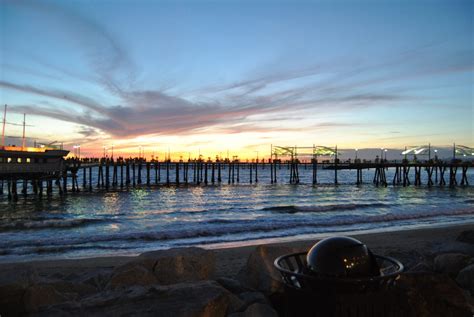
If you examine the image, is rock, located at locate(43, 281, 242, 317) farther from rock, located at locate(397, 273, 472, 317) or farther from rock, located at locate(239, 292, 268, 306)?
rock, located at locate(397, 273, 472, 317)

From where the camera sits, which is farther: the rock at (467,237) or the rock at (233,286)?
the rock at (467,237)

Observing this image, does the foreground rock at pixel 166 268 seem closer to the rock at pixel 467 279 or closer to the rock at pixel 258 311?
the rock at pixel 258 311

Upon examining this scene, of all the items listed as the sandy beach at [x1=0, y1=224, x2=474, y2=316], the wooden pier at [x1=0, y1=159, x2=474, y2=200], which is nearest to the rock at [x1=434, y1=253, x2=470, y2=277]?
the sandy beach at [x1=0, y1=224, x2=474, y2=316]

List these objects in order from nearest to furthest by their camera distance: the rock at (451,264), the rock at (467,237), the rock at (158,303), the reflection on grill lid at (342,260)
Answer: the reflection on grill lid at (342,260) < the rock at (158,303) < the rock at (451,264) < the rock at (467,237)

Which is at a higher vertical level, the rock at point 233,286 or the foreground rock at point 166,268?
the foreground rock at point 166,268

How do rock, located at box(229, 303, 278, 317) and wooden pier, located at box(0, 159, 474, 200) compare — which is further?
wooden pier, located at box(0, 159, 474, 200)

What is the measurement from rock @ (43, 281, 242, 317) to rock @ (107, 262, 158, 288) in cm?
94

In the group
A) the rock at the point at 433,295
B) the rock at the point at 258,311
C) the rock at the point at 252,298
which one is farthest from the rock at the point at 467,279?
the rock at the point at 258,311

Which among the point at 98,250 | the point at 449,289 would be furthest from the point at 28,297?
the point at 98,250

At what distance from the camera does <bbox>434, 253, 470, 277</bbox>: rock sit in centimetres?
606

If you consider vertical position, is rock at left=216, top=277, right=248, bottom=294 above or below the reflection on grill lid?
below

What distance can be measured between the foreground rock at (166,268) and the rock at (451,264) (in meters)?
3.75

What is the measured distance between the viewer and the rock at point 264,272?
4965 millimetres

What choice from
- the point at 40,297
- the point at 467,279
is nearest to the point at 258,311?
the point at 40,297
